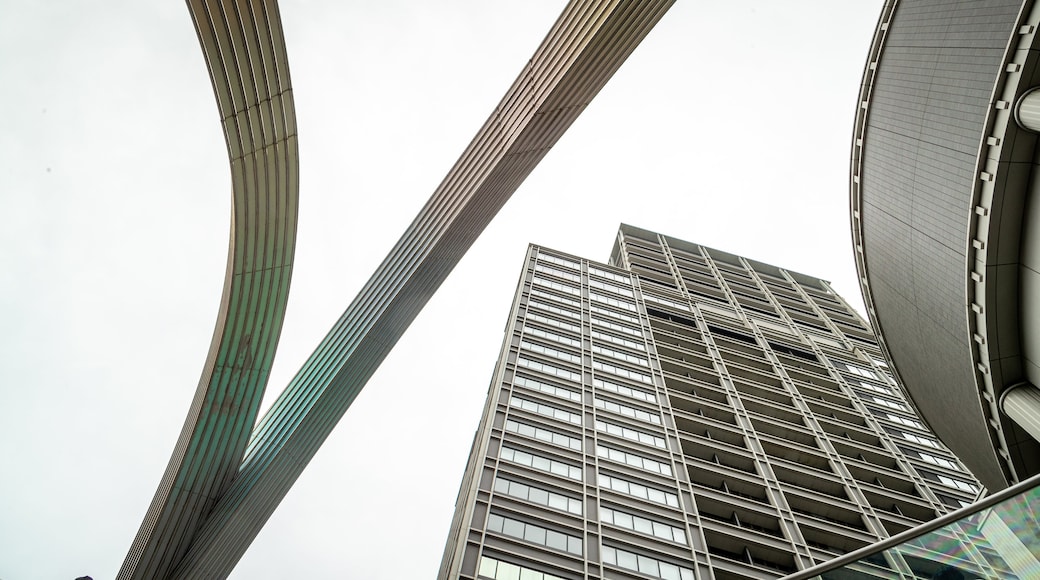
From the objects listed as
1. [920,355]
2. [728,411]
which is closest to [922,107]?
[920,355]

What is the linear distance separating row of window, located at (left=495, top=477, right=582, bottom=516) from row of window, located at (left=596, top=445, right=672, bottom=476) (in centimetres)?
473

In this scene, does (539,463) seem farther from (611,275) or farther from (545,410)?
(611,275)

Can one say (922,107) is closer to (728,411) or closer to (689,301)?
(728,411)

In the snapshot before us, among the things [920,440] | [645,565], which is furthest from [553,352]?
[920,440]

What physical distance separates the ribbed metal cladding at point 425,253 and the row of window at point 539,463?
7914mm

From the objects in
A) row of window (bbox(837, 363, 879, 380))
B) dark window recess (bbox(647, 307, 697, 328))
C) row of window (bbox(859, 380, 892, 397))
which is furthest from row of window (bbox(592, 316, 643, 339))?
row of window (bbox(837, 363, 879, 380))

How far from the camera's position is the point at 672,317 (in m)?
57.3

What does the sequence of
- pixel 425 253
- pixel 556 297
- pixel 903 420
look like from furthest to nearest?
pixel 556 297 → pixel 903 420 → pixel 425 253

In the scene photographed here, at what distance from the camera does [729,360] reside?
51.3 meters

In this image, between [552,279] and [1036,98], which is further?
[552,279]

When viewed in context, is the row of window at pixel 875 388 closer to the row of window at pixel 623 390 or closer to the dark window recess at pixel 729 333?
the dark window recess at pixel 729 333

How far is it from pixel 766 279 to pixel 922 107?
219ft

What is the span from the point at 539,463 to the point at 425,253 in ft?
40.5

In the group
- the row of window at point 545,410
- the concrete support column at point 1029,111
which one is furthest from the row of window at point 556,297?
the concrete support column at point 1029,111
